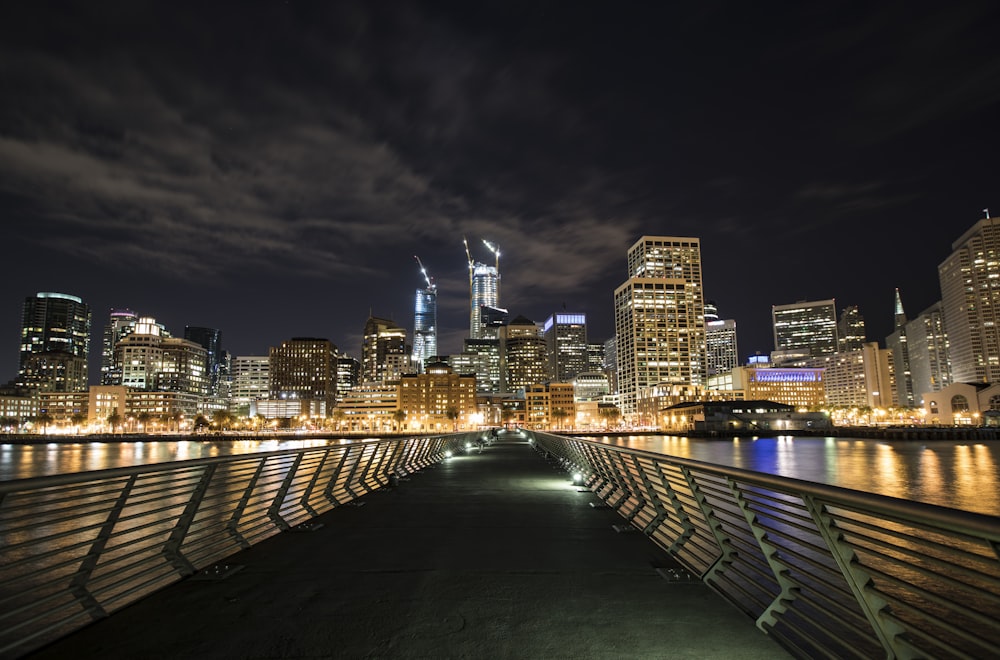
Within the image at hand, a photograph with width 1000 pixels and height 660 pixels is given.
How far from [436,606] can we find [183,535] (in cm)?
305

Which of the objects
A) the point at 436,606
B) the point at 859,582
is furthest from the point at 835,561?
the point at 436,606

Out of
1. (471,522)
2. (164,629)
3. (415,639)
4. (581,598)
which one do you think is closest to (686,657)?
(581,598)

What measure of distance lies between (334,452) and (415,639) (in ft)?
26.8

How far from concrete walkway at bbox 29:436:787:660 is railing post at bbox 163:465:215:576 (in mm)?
232

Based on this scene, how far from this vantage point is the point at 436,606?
5.46m

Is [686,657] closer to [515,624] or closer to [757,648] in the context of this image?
[757,648]

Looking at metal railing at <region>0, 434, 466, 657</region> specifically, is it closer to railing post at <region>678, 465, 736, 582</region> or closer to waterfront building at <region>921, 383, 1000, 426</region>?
railing post at <region>678, 465, 736, 582</region>

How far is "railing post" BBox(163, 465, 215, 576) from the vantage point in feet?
21.0

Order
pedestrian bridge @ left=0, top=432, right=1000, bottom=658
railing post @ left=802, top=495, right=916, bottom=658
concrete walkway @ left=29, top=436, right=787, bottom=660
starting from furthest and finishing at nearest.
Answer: concrete walkway @ left=29, top=436, right=787, bottom=660 < pedestrian bridge @ left=0, top=432, right=1000, bottom=658 < railing post @ left=802, top=495, right=916, bottom=658

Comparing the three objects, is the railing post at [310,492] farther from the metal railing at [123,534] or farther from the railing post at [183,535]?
the railing post at [183,535]

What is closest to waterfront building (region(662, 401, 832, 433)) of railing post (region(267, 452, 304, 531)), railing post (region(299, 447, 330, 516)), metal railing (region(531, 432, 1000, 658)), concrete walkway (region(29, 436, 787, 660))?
railing post (region(299, 447, 330, 516))

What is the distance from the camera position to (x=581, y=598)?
5.69m

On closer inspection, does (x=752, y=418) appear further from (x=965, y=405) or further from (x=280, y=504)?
(x=280, y=504)

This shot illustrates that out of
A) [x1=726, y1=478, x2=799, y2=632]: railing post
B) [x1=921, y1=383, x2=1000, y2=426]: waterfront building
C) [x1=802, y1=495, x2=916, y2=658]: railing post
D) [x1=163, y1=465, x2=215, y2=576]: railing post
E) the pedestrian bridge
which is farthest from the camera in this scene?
[x1=921, y1=383, x2=1000, y2=426]: waterfront building
